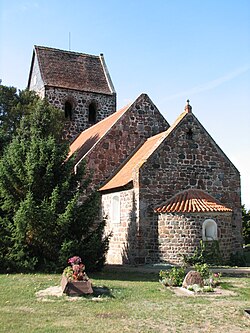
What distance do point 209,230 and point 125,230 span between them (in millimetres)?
3996

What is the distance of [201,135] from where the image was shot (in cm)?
2141

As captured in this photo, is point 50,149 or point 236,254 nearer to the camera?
point 50,149

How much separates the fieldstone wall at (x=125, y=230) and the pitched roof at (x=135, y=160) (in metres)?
0.50

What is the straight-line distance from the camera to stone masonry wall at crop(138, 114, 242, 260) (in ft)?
64.8

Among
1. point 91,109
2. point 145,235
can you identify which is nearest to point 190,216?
point 145,235

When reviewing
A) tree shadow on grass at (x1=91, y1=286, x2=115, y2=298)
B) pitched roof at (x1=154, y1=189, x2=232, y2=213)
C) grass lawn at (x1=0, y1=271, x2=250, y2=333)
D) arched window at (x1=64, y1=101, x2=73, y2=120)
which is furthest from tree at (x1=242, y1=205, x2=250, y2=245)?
tree shadow on grass at (x1=91, y1=286, x2=115, y2=298)

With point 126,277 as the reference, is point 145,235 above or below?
above

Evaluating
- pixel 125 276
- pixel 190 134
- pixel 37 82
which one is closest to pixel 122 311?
pixel 125 276

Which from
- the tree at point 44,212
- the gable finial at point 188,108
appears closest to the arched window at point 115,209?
the tree at point 44,212

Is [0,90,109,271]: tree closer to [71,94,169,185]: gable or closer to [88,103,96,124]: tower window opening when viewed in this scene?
[71,94,169,185]: gable

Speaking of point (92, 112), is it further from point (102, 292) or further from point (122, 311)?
point (122, 311)

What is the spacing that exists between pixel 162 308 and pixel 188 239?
8.95 m

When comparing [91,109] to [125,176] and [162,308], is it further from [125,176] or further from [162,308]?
[162,308]

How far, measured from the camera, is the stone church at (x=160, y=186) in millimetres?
19188
